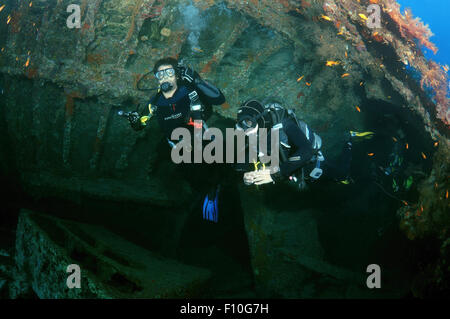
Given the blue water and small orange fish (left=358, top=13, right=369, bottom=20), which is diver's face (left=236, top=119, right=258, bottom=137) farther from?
the blue water

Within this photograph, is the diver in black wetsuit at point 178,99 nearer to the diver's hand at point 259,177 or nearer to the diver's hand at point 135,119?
the diver's hand at point 135,119

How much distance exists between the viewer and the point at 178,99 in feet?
13.2

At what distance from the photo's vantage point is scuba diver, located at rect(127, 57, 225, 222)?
3723 millimetres

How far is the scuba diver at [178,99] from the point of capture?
3.72m

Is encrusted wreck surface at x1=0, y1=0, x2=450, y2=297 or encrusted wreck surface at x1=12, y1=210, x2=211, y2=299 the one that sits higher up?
encrusted wreck surface at x1=0, y1=0, x2=450, y2=297

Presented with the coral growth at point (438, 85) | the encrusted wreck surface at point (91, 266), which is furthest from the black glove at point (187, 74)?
the coral growth at point (438, 85)

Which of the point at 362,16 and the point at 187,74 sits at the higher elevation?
the point at 362,16

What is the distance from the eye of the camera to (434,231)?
10.1 ft

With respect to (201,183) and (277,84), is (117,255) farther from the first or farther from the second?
(277,84)

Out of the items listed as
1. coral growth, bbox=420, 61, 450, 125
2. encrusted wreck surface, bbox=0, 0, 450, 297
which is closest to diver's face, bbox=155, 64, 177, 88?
encrusted wreck surface, bbox=0, 0, 450, 297

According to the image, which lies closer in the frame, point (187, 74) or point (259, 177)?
point (259, 177)

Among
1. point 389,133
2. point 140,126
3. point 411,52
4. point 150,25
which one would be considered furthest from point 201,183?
point 411,52

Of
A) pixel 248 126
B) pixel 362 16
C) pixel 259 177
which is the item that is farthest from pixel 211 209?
pixel 362 16

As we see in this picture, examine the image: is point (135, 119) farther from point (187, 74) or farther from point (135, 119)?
point (187, 74)
